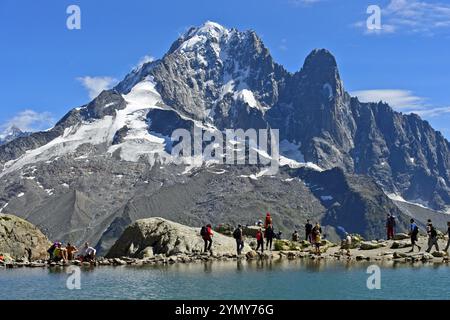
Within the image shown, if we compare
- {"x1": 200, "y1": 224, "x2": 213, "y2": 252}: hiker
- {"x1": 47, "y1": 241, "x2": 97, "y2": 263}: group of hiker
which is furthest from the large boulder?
{"x1": 47, "y1": 241, "x2": 97, "y2": 263}: group of hiker

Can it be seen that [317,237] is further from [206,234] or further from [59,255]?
[59,255]

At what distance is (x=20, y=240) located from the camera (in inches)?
2630

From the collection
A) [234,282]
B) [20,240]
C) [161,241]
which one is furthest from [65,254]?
[234,282]

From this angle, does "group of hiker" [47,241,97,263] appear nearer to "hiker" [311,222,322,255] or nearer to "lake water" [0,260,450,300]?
"lake water" [0,260,450,300]

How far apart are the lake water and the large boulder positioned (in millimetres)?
6578

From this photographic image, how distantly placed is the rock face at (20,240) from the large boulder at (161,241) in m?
8.85

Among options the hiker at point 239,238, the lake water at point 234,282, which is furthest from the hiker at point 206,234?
the lake water at point 234,282

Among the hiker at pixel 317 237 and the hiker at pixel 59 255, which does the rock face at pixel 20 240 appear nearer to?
the hiker at pixel 59 255

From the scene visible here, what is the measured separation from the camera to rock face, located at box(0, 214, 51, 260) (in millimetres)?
65688

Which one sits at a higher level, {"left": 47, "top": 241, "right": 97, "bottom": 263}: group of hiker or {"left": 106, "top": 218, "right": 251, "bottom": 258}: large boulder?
{"left": 106, "top": 218, "right": 251, "bottom": 258}: large boulder

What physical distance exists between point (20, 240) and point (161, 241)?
15639mm
